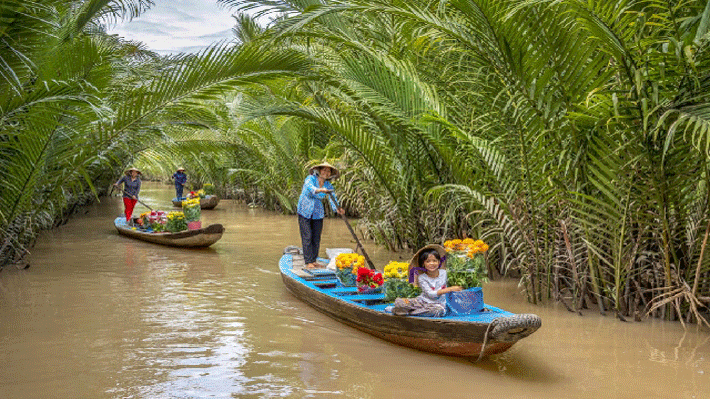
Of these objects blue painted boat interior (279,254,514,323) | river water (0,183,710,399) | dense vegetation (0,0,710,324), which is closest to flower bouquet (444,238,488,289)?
blue painted boat interior (279,254,514,323)

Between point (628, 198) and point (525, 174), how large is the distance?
1170 millimetres

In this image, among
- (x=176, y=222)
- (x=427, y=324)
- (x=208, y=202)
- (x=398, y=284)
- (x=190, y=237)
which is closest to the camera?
(x=427, y=324)

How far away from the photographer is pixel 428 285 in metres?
5.56

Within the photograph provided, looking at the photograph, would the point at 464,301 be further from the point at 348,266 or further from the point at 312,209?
the point at 312,209

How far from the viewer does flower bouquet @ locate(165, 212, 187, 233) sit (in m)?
12.7

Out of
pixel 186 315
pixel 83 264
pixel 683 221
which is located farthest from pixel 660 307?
pixel 83 264

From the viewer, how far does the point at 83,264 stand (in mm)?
10609

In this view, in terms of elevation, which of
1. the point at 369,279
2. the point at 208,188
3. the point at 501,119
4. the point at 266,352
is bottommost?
the point at 266,352

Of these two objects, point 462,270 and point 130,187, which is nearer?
point 462,270

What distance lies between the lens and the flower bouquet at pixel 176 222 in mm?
12688

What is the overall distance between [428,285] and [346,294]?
134 cm

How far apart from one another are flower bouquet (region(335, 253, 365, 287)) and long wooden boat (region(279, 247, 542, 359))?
0.33ft

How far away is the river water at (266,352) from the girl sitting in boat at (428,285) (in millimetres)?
375

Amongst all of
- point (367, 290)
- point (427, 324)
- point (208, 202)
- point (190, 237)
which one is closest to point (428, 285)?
point (427, 324)
